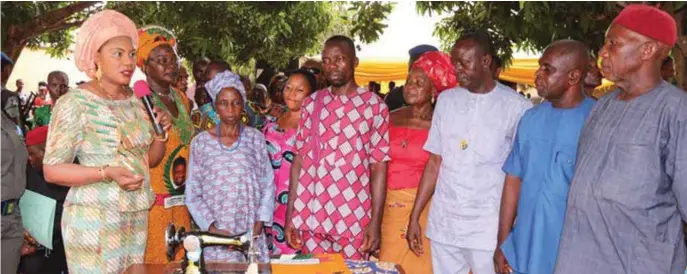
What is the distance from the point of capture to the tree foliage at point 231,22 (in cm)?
981

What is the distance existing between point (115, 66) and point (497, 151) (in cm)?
202

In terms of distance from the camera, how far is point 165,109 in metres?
4.29

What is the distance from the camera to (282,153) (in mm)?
4742

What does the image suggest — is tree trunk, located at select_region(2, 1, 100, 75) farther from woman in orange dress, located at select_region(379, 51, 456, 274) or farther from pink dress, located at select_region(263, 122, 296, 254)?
woman in orange dress, located at select_region(379, 51, 456, 274)

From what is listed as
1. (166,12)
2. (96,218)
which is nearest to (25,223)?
(96,218)

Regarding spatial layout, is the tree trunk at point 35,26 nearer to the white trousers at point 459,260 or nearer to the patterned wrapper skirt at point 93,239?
the patterned wrapper skirt at point 93,239

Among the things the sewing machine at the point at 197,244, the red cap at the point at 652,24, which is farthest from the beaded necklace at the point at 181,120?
the red cap at the point at 652,24

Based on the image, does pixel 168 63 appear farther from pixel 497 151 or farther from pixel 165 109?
pixel 497 151

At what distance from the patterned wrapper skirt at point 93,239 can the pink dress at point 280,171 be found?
1.58 m

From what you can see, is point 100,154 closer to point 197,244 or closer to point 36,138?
point 197,244

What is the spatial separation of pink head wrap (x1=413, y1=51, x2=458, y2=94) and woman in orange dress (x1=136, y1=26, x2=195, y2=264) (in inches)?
60.1

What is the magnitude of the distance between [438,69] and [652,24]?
163cm

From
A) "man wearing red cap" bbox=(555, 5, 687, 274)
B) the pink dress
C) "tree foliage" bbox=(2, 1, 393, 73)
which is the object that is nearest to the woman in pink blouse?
the pink dress

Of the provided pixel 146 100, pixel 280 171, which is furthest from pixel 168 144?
pixel 146 100
